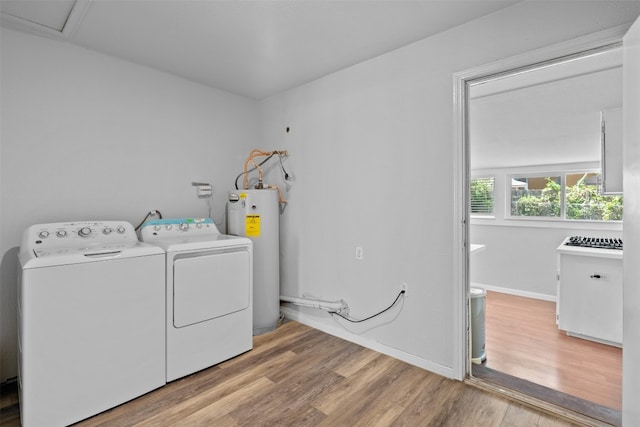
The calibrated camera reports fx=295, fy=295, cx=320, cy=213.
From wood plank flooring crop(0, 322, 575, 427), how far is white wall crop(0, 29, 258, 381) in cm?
120

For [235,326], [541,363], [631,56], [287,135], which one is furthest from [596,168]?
[235,326]

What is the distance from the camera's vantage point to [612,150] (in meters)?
2.44

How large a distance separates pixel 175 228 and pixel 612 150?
A: 147 inches

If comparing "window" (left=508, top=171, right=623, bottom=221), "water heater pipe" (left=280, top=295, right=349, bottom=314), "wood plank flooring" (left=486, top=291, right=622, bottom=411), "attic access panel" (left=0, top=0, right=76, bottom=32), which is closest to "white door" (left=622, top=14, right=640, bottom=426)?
"wood plank flooring" (left=486, top=291, right=622, bottom=411)

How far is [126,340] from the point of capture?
1849 millimetres

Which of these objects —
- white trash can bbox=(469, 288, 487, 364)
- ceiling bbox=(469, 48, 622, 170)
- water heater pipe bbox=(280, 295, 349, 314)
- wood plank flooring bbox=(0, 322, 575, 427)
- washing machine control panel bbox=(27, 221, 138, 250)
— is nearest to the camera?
wood plank flooring bbox=(0, 322, 575, 427)

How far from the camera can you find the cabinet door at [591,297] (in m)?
2.81

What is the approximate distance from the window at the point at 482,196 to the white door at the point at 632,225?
4049 mm

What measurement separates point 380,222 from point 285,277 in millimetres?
1348

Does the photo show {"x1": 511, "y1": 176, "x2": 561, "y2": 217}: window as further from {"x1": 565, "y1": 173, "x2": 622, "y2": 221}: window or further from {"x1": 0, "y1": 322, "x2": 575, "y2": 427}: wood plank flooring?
{"x1": 0, "y1": 322, "x2": 575, "y2": 427}: wood plank flooring

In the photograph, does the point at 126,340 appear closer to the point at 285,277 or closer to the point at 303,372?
the point at 303,372

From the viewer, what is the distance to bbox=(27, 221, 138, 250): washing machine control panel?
1928 mm

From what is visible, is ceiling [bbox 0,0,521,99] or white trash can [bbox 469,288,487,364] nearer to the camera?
ceiling [bbox 0,0,521,99]

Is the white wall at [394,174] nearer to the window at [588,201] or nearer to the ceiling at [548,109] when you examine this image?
the ceiling at [548,109]
